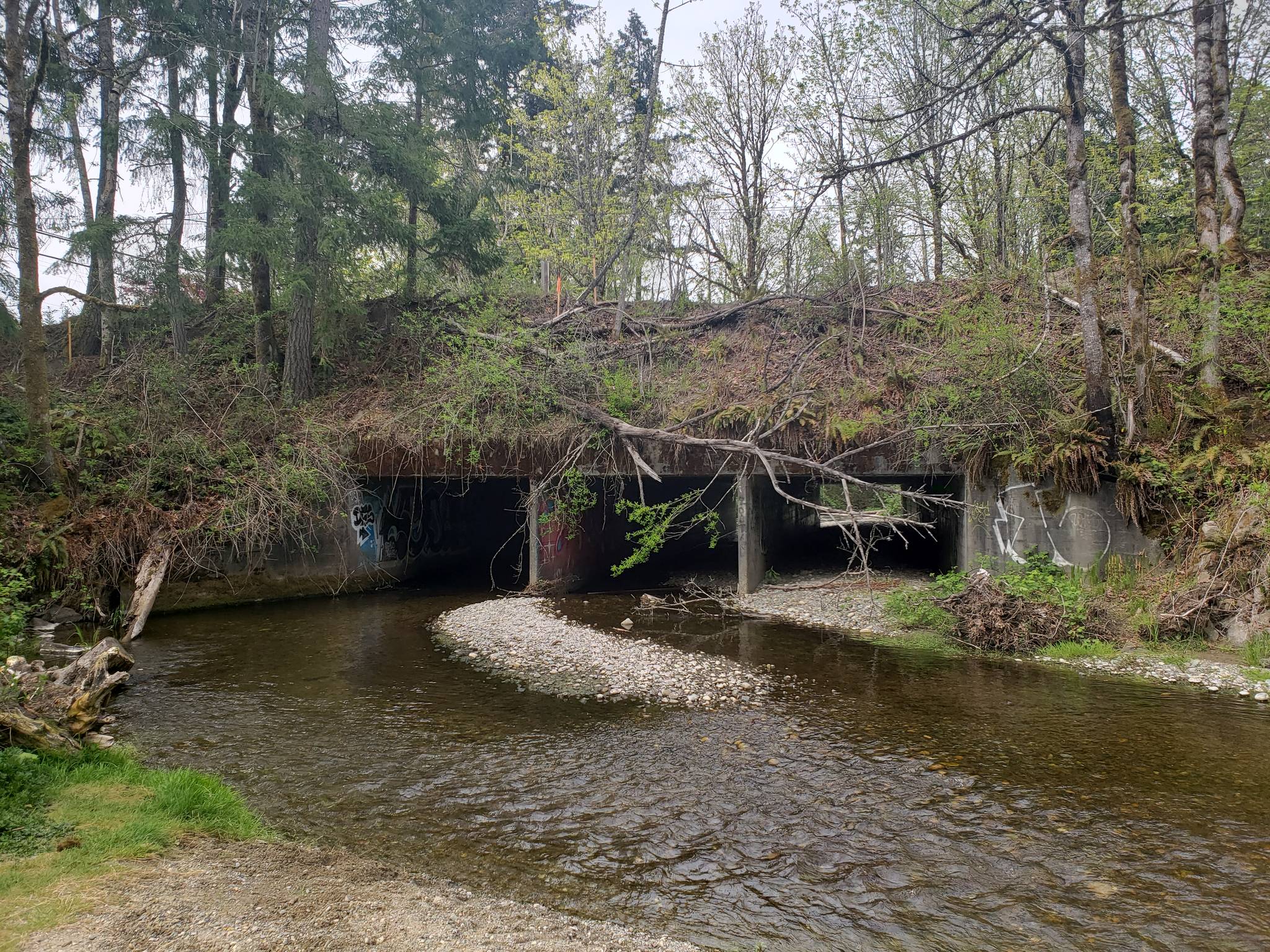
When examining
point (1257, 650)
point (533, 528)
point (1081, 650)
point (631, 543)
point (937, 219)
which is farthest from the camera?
point (631, 543)

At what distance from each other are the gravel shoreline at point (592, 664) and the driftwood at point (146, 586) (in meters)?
4.84

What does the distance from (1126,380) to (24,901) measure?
14.6 m

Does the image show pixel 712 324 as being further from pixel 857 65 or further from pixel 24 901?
pixel 24 901

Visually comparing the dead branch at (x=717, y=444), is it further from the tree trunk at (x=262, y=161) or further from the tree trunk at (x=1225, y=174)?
the tree trunk at (x=262, y=161)

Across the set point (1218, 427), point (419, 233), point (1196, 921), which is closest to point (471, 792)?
point (1196, 921)

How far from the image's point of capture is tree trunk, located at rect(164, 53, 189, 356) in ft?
54.3

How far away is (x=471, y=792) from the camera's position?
614 cm

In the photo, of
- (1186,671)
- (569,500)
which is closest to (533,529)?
(569,500)

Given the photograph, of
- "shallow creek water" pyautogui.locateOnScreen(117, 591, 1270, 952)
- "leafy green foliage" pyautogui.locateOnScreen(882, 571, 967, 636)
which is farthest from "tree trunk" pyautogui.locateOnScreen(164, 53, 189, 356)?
"leafy green foliage" pyautogui.locateOnScreen(882, 571, 967, 636)

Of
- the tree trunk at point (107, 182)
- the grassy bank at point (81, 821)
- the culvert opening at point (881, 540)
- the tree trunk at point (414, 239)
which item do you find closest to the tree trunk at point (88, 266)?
the tree trunk at point (107, 182)

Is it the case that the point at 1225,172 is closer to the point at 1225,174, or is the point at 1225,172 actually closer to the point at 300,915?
the point at 1225,174

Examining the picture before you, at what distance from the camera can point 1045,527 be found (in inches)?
475

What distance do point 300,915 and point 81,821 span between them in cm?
196

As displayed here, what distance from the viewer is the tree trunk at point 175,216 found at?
16.6 m
